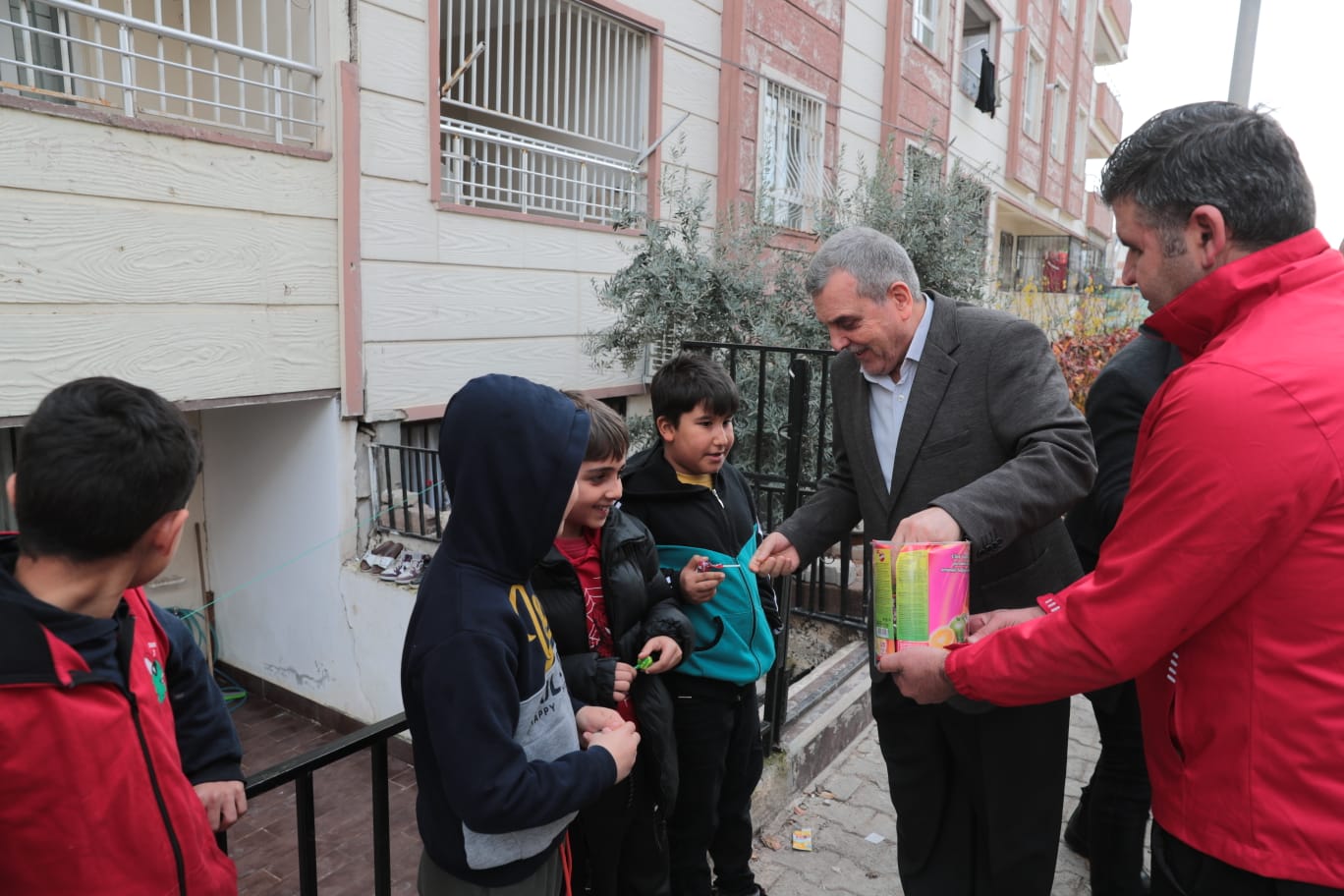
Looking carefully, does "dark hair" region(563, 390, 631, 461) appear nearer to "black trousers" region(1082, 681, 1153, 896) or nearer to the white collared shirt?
the white collared shirt

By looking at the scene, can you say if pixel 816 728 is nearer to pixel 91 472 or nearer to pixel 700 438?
pixel 700 438

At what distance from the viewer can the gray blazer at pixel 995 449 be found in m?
2.19

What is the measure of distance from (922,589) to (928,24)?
12.9 m

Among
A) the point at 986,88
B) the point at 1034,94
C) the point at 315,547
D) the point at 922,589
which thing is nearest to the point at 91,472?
the point at 922,589

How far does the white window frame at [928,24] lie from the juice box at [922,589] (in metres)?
12.0

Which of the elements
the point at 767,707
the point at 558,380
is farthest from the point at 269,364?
the point at 767,707

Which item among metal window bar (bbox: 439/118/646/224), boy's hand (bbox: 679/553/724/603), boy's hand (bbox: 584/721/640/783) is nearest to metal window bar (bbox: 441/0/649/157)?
metal window bar (bbox: 439/118/646/224)

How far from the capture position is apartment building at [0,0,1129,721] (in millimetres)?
4473

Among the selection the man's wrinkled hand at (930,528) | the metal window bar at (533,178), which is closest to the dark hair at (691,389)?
the man's wrinkled hand at (930,528)

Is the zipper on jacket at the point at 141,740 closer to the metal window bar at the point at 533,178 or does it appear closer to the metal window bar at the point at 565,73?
the metal window bar at the point at 533,178

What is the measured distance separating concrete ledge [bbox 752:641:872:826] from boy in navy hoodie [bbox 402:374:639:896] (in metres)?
1.94

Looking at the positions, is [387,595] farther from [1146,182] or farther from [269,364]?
[1146,182]

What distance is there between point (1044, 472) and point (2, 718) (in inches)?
82.3

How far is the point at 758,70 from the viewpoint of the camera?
8758 millimetres
